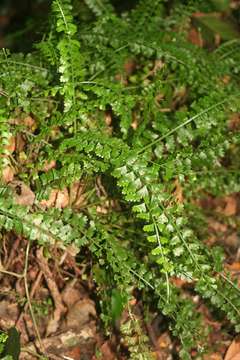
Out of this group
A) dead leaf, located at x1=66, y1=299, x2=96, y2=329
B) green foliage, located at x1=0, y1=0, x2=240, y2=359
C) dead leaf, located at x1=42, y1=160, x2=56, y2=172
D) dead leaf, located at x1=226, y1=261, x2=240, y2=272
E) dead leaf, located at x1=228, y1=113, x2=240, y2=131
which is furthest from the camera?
dead leaf, located at x1=228, y1=113, x2=240, y2=131

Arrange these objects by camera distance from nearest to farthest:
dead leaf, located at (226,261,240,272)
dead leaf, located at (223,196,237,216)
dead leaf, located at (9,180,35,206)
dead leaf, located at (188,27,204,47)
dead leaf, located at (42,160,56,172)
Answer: dead leaf, located at (9,180,35,206)
dead leaf, located at (42,160,56,172)
dead leaf, located at (226,261,240,272)
dead leaf, located at (223,196,237,216)
dead leaf, located at (188,27,204,47)

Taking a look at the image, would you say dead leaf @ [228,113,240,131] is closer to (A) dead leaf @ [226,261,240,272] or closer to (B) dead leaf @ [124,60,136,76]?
(B) dead leaf @ [124,60,136,76]

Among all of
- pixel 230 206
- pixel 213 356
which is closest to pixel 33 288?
pixel 213 356

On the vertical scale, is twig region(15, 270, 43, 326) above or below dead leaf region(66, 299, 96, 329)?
above

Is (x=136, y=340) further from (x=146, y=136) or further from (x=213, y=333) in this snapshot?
(x=146, y=136)

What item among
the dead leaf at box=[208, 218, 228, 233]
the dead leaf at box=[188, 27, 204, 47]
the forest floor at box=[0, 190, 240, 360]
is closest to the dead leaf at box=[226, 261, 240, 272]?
the dead leaf at box=[208, 218, 228, 233]

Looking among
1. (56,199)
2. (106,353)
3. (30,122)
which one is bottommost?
(106,353)

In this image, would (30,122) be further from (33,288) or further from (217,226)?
(217,226)
